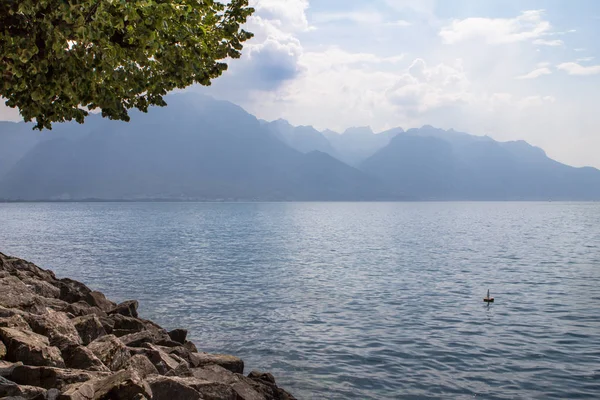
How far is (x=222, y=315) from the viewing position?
31.8 metres

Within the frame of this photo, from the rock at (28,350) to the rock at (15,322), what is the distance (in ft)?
2.31

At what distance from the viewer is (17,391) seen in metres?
10.2

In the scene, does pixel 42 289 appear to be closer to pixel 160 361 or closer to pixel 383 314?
pixel 160 361

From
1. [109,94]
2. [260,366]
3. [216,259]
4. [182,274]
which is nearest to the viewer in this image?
[109,94]

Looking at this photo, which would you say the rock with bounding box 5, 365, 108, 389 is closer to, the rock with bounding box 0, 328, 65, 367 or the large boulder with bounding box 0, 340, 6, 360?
the rock with bounding box 0, 328, 65, 367

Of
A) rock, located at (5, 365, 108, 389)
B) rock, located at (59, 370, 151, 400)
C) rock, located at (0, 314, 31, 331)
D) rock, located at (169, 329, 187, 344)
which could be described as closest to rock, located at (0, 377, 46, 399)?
rock, located at (59, 370, 151, 400)

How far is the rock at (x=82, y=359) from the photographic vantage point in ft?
42.8

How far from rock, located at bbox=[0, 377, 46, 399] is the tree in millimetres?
6376

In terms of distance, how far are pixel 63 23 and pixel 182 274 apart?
42.0 metres

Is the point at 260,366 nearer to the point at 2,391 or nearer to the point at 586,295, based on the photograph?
the point at 2,391

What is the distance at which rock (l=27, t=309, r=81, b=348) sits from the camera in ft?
47.0

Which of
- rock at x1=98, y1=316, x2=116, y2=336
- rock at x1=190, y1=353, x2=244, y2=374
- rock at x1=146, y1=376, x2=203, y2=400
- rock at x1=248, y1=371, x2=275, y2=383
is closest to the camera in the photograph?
rock at x1=146, y1=376, x2=203, y2=400

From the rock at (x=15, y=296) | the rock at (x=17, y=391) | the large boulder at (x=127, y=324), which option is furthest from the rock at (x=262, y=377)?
Answer: the rock at (x=17, y=391)

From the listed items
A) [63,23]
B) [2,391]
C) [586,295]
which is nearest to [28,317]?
[2,391]
